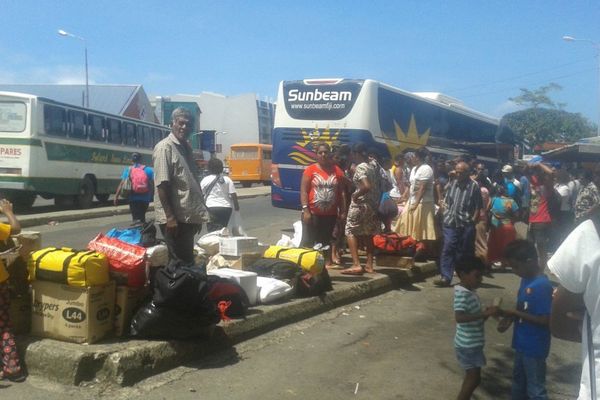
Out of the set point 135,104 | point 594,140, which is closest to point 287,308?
point 594,140

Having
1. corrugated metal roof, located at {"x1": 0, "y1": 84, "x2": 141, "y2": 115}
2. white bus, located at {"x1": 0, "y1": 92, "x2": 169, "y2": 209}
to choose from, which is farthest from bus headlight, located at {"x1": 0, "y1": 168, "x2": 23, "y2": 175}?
corrugated metal roof, located at {"x1": 0, "y1": 84, "x2": 141, "y2": 115}

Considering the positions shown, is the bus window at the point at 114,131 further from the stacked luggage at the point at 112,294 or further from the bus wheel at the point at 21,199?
the stacked luggage at the point at 112,294

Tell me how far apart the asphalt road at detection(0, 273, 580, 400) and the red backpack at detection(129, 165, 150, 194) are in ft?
20.8

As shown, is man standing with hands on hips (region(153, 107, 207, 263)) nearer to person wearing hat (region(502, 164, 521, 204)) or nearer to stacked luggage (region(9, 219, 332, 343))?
stacked luggage (region(9, 219, 332, 343))

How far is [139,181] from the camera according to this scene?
12.3 meters

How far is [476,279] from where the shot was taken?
4.32 meters

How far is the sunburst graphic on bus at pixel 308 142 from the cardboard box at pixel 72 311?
1046 cm

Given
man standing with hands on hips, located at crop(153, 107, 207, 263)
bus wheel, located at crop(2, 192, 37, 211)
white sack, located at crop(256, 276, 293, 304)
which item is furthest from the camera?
bus wheel, located at crop(2, 192, 37, 211)

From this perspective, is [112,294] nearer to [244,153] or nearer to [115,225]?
[115,225]

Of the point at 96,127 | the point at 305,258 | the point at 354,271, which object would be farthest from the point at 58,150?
the point at 305,258

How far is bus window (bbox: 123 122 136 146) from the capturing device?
22.9 metres

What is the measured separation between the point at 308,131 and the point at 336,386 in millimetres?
11004

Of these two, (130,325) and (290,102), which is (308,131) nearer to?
(290,102)

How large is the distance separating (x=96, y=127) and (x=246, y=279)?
1594 cm
